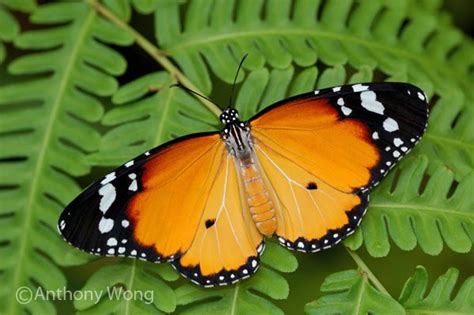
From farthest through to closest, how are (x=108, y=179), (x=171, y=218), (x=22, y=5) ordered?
(x=22, y=5), (x=171, y=218), (x=108, y=179)

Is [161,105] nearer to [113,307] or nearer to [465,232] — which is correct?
[113,307]

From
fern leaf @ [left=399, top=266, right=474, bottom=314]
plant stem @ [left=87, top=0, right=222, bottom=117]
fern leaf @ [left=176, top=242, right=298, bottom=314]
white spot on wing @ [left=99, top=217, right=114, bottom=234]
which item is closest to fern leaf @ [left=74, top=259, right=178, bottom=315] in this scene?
fern leaf @ [left=176, top=242, right=298, bottom=314]

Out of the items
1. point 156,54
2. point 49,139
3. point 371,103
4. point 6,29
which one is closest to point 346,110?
point 371,103

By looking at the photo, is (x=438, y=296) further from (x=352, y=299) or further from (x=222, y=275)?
(x=222, y=275)

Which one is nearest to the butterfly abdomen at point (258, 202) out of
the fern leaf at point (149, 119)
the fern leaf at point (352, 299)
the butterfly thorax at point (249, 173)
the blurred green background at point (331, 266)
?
the butterfly thorax at point (249, 173)

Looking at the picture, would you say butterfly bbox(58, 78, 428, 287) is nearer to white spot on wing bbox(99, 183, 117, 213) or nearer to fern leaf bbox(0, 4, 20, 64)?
white spot on wing bbox(99, 183, 117, 213)

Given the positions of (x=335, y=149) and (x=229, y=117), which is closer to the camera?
(x=335, y=149)

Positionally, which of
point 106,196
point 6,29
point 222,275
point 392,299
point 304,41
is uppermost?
point 6,29

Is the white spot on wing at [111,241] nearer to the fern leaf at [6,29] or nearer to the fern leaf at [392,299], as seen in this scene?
the fern leaf at [392,299]
